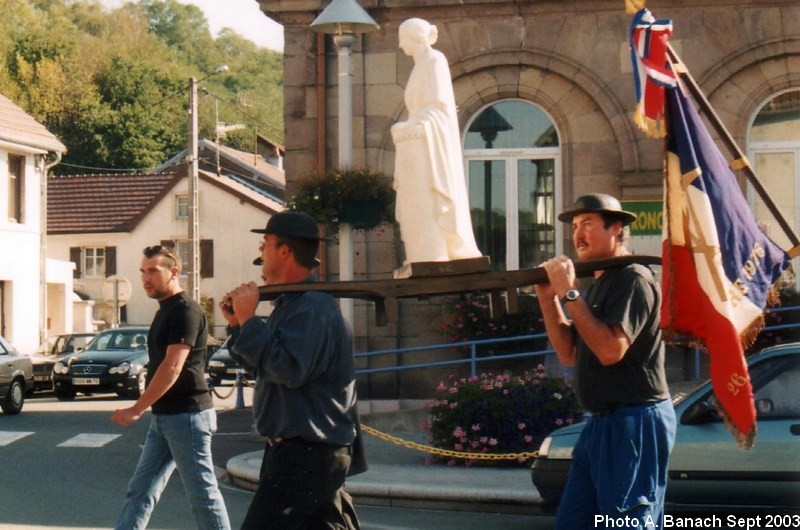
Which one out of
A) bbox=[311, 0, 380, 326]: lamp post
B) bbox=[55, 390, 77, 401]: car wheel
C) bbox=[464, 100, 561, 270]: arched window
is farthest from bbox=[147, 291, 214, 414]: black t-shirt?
bbox=[55, 390, 77, 401]: car wheel

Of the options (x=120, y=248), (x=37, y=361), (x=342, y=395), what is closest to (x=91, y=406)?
(x=37, y=361)

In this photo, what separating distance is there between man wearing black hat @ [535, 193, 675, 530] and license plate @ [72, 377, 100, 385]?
21360 mm

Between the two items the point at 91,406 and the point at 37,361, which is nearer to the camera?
the point at 91,406

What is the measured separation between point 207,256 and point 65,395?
102 ft

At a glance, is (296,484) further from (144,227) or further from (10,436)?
(144,227)

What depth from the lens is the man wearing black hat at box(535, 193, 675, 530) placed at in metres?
5.25

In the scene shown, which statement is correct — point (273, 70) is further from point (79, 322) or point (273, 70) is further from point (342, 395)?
point (342, 395)

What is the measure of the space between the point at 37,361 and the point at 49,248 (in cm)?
3373

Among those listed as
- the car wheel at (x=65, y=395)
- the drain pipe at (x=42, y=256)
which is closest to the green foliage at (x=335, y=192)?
the car wheel at (x=65, y=395)

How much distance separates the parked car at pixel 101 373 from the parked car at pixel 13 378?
3.50 meters

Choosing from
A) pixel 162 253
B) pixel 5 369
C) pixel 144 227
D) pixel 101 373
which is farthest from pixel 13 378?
pixel 144 227

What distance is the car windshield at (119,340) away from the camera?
27.7 metres

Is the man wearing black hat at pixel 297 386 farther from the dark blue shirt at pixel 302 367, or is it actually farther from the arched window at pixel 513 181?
the arched window at pixel 513 181

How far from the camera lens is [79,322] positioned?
48.8 meters
